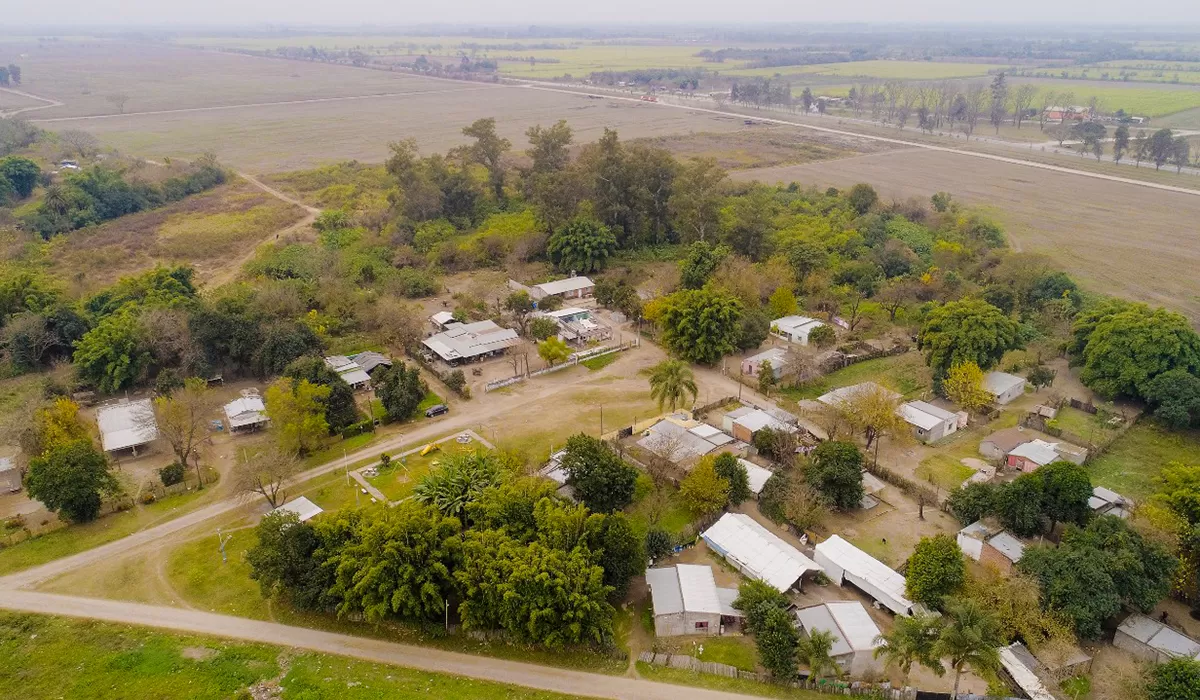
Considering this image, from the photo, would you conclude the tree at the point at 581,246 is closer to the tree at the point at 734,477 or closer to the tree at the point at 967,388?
the tree at the point at 967,388

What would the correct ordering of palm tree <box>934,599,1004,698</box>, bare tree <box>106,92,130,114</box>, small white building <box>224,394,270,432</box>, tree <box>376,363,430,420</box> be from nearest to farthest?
palm tree <box>934,599,1004,698</box>, small white building <box>224,394,270,432</box>, tree <box>376,363,430,420</box>, bare tree <box>106,92,130,114</box>

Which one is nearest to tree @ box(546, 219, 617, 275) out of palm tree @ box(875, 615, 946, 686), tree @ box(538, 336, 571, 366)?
tree @ box(538, 336, 571, 366)

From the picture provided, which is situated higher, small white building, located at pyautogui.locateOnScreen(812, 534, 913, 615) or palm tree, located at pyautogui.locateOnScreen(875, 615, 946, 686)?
palm tree, located at pyautogui.locateOnScreen(875, 615, 946, 686)

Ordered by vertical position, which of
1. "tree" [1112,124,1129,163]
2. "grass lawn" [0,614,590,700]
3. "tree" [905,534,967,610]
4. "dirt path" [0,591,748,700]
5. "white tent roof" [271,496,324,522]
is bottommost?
"dirt path" [0,591,748,700]

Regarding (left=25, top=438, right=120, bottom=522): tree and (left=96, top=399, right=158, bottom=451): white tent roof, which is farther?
(left=96, top=399, right=158, bottom=451): white tent roof

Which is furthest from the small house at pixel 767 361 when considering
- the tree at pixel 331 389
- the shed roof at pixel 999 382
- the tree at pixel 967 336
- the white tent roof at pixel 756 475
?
the tree at pixel 331 389

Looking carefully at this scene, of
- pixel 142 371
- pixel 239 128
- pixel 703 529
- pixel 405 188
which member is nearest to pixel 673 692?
pixel 703 529

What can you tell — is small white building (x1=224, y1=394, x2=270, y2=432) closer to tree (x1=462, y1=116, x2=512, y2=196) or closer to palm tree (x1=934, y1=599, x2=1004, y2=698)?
palm tree (x1=934, y1=599, x2=1004, y2=698)
